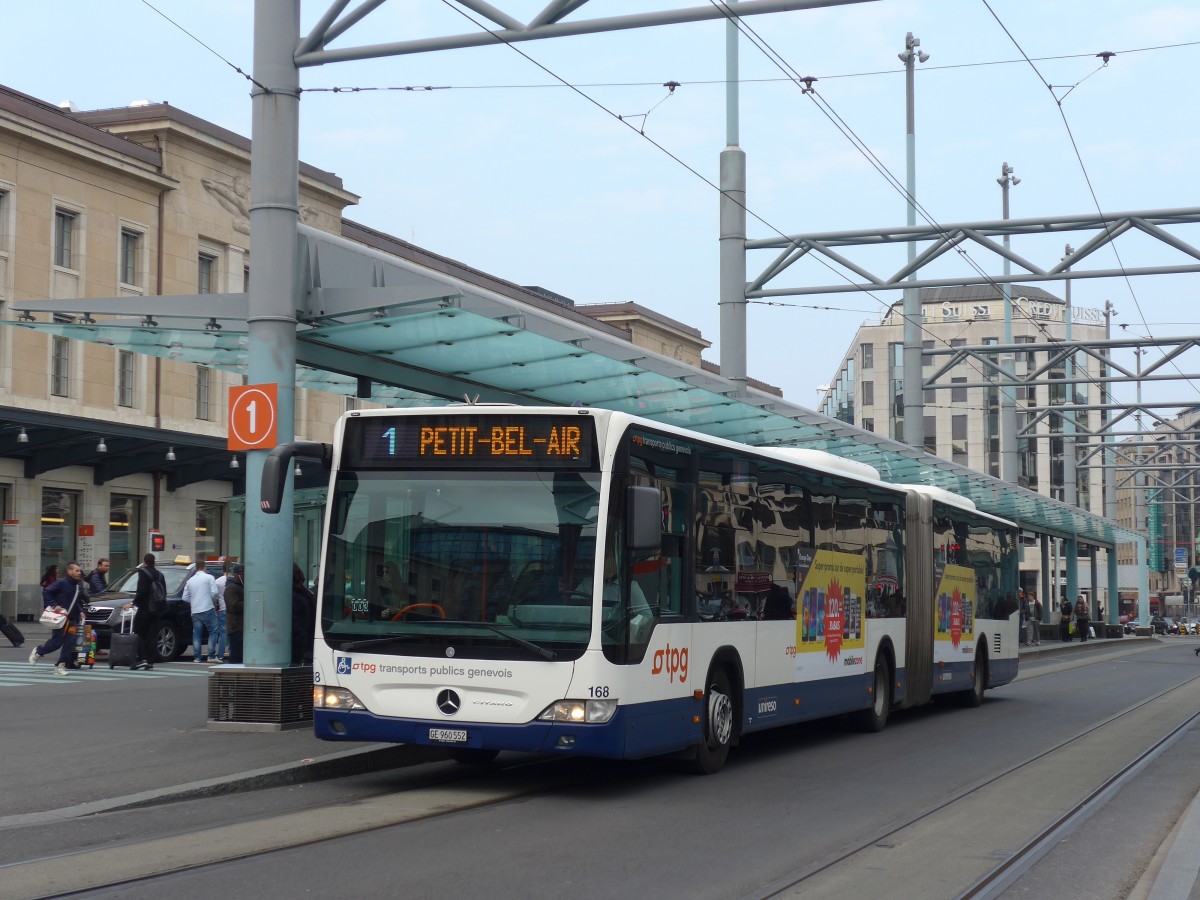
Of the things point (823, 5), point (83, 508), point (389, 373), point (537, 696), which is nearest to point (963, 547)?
point (389, 373)

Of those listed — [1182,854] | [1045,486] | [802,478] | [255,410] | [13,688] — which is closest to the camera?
[1182,854]

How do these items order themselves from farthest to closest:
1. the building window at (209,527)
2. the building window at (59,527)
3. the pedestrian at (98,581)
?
the building window at (209,527) < the building window at (59,527) < the pedestrian at (98,581)

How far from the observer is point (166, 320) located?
14430 mm

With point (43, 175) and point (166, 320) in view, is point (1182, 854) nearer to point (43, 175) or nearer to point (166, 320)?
point (166, 320)

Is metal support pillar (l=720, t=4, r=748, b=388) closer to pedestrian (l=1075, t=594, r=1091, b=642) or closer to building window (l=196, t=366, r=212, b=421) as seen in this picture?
building window (l=196, t=366, r=212, b=421)

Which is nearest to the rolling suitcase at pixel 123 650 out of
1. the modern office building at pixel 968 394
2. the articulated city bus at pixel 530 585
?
the articulated city bus at pixel 530 585

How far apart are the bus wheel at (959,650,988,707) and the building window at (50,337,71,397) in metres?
27.3

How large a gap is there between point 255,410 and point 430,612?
3609mm

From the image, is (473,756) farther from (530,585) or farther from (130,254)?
(130,254)

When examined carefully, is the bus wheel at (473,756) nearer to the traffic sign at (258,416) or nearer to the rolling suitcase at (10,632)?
the traffic sign at (258,416)

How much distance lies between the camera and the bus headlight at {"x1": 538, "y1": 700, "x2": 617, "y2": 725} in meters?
10.7

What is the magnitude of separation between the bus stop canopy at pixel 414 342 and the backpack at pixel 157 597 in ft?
21.9

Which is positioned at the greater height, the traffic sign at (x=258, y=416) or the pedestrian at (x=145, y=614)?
the traffic sign at (x=258, y=416)

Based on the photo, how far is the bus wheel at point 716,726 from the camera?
12.5m
